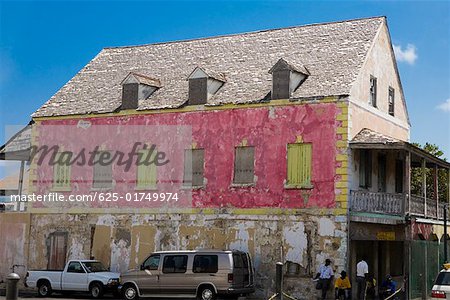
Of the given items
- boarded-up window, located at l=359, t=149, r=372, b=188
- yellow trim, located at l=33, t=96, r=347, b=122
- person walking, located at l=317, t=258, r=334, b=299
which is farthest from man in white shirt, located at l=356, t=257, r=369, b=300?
yellow trim, located at l=33, t=96, r=347, b=122

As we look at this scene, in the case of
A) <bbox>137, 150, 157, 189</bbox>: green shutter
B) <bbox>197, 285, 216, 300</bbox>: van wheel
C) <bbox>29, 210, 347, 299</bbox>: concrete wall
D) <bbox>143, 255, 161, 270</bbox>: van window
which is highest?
<bbox>137, 150, 157, 189</bbox>: green shutter

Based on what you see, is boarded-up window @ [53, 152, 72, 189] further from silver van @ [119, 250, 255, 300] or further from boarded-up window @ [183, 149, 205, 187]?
silver van @ [119, 250, 255, 300]

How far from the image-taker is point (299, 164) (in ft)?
91.4

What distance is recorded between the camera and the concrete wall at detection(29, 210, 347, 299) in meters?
26.8

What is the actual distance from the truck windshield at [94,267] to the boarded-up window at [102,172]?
4.28 metres

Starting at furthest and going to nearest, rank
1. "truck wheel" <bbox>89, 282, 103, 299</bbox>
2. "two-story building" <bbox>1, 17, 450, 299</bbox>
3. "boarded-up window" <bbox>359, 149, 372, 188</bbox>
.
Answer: "boarded-up window" <bbox>359, 149, 372, 188</bbox> < "truck wheel" <bbox>89, 282, 103, 299</bbox> < "two-story building" <bbox>1, 17, 450, 299</bbox>

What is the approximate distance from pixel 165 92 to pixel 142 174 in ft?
12.7

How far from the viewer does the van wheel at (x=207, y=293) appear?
80.9 feet

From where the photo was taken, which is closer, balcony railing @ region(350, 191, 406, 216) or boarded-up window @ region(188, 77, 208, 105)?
balcony railing @ region(350, 191, 406, 216)

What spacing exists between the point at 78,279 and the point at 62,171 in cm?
676

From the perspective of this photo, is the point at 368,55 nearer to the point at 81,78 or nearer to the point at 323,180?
the point at 323,180

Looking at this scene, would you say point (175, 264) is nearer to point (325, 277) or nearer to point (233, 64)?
point (325, 277)

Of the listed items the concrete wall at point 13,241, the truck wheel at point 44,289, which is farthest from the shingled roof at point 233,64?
the truck wheel at point 44,289

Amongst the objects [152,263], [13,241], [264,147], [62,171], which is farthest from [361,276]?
[13,241]
